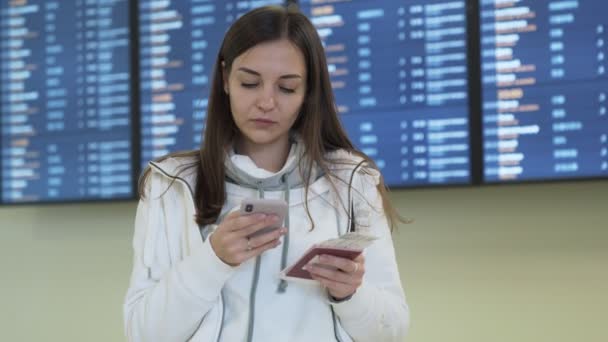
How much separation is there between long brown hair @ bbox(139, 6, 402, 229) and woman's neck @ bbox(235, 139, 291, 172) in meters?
0.03

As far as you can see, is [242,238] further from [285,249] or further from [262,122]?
[262,122]

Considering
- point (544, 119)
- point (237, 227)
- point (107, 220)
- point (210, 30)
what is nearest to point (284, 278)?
point (237, 227)

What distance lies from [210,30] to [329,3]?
441 millimetres

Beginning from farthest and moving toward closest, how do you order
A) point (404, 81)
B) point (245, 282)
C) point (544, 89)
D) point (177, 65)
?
point (177, 65) → point (404, 81) → point (544, 89) → point (245, 282)

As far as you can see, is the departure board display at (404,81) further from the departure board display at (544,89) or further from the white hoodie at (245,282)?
the white hoodie at (245,282)

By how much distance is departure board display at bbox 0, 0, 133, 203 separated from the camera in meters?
2.54

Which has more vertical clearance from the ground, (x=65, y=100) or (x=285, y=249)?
(x=65, y=100)

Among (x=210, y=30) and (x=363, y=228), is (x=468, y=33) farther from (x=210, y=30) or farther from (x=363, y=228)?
(x=363, y=228)

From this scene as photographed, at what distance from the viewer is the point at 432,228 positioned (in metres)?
2.40

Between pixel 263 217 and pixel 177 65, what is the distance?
1492mm

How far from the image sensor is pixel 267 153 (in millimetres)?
1392

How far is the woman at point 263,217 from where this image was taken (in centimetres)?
119

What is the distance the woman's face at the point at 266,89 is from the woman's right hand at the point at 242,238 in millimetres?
223

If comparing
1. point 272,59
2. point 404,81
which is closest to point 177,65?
point 404,81
